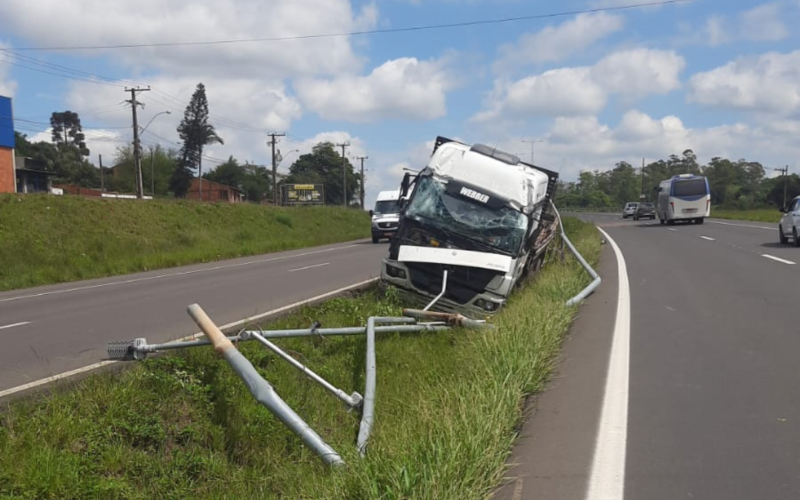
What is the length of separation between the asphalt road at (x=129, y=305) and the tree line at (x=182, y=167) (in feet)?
218

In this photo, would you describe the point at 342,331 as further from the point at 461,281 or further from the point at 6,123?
the point at 6,123

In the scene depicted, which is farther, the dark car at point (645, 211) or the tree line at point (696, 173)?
the tree line at point (696, 173)

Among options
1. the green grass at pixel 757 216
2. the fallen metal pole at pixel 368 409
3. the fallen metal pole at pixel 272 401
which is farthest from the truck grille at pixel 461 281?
the green grass at pixel 757 216

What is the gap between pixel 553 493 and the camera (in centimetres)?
436

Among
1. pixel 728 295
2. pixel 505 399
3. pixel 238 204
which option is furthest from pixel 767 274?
pixel 238 204

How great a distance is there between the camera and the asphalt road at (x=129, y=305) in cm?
852

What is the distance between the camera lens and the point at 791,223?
21.9m

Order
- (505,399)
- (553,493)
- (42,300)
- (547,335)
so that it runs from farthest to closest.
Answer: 1. (42,300)
2. (547,335)
3. (505,399)
4. (553,493)

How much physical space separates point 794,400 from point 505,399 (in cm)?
253

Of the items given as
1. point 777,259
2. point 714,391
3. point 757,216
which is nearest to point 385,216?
point 777,259

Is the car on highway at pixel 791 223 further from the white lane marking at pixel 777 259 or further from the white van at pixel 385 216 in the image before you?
the white van at pixel 385 216

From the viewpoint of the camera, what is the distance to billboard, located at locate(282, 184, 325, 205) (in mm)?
77875

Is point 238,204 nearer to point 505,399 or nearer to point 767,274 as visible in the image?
point 767,274

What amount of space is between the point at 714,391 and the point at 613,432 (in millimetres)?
1585
